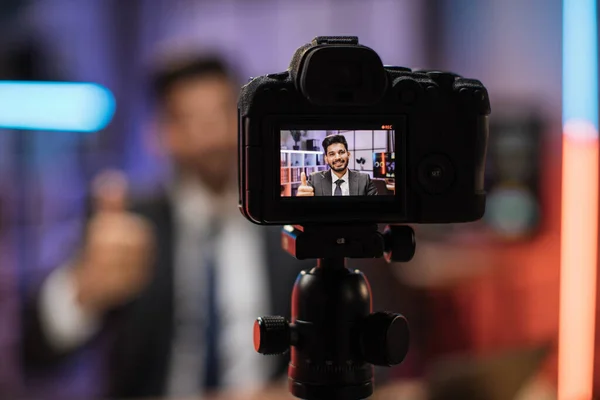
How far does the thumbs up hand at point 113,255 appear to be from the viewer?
1987 mm

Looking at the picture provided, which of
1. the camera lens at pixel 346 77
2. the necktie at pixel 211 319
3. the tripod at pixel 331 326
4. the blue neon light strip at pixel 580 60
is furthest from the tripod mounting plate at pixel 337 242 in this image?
the blue neon light strip at pixel 580 60

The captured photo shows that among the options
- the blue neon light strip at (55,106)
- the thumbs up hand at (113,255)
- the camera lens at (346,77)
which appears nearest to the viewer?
the camera lens at (346,77)

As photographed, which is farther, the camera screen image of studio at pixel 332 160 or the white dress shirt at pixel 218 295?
the white dress shirt at pixel 218 295

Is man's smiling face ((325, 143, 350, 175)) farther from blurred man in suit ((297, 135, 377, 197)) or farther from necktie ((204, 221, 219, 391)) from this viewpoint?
necktie ((204, 221, 219, 391))

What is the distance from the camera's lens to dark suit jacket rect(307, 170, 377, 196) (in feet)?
2.27

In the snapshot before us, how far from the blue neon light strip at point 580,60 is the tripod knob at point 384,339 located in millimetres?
1606

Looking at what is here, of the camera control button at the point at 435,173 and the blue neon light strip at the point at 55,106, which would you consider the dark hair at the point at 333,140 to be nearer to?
the camera control button at the point at 435,173

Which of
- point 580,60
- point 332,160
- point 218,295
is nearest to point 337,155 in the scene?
point 332,160

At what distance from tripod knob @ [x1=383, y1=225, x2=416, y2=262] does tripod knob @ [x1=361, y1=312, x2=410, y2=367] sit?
0.25 feet

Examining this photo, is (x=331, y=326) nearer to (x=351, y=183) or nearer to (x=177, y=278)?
(x=351, y=183)

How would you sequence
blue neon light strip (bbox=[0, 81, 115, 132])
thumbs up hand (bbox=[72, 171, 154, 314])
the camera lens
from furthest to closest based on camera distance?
thumbs up hand (bbox=[72, 171, 154, 314]) < blue neon light strip (bbox=[0, 81, 115, 132]) < the camera lens

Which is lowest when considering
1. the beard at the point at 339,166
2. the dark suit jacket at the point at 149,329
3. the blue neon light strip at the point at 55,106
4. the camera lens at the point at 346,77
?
the dark suit jacket at the point at 149,329

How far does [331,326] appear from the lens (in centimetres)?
70

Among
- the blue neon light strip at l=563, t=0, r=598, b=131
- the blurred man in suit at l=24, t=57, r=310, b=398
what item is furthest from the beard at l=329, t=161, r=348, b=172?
the blue neon light strip at l=563, t=0, r=598, b=131
